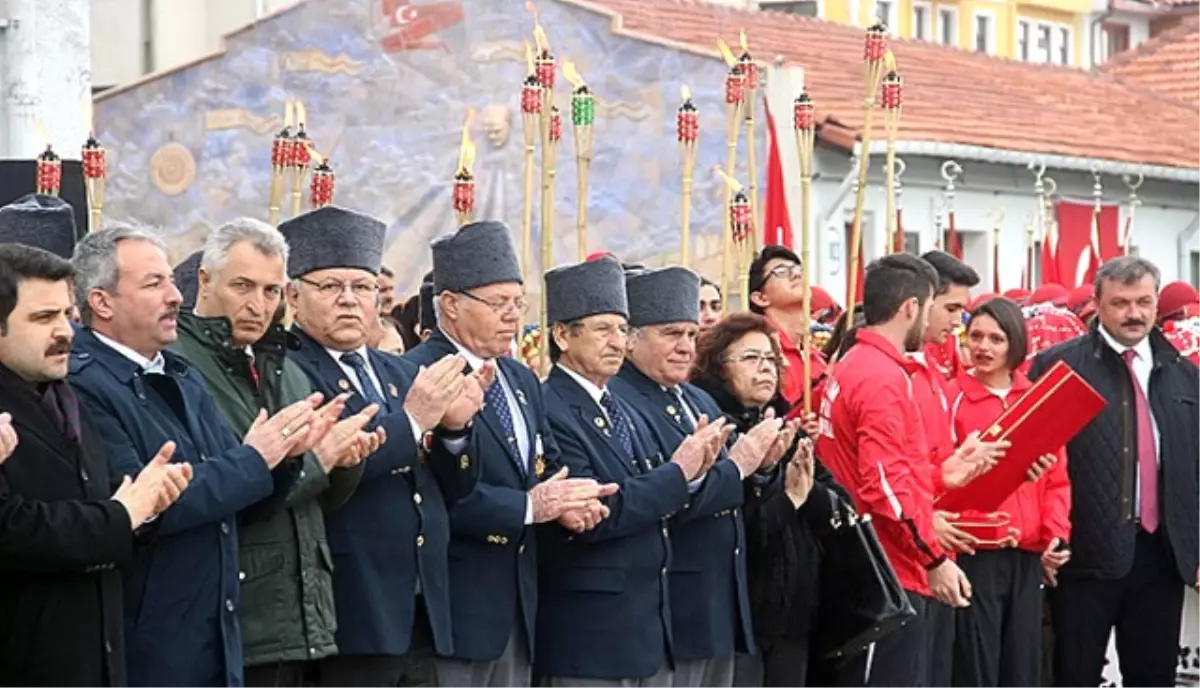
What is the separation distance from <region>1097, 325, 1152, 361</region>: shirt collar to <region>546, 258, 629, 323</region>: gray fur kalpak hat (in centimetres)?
326

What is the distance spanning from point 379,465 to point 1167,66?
1051 inches

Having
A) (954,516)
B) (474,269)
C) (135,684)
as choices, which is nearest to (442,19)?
(954,516)

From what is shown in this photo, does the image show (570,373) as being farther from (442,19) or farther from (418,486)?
(442,19)

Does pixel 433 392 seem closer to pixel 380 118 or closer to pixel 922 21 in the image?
pixel 380 118

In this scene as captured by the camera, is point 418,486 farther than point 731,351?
No

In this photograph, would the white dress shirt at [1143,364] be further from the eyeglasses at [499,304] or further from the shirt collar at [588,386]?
the eyeglasses at [499,304]

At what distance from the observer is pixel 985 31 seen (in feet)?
132

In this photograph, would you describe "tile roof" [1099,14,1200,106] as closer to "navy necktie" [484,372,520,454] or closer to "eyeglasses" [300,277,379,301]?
"navy necktie" [484,372,520,454]

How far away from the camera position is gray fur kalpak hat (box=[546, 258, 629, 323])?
838cm

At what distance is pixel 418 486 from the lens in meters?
7.52

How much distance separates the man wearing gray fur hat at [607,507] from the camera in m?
8.17

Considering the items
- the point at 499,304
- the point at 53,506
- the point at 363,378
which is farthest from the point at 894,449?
the point at 53,506

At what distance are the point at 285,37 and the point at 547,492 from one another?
15.1 m

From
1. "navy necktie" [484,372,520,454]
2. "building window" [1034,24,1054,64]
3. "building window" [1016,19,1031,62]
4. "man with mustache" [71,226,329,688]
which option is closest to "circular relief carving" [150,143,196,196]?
"navy necktie" [484,372,520,454]
